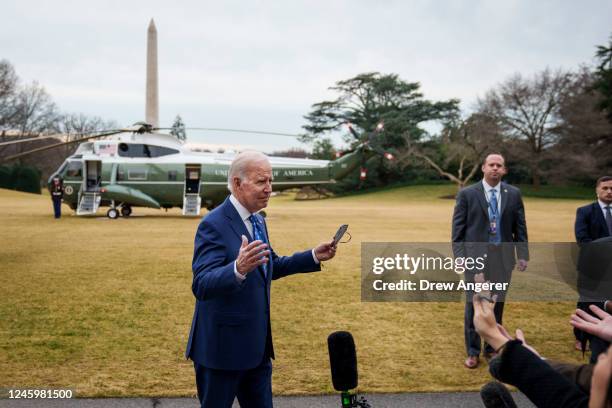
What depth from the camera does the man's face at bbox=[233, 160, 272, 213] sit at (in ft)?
9.36

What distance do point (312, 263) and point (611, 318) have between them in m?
1.66

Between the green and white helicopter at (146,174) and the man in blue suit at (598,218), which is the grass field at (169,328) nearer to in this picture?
the man in blue suit at (598,218)

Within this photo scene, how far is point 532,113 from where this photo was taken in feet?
185

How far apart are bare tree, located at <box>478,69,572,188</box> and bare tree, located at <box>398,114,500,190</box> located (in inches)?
81.4

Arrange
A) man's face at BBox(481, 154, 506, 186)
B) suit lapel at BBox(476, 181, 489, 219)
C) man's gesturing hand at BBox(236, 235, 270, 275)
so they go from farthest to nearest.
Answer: suit lapel at BBox(476, 181, 489, 219) → man's face at BBox(481, 154, 506, 186) → man's gesturing hand at BBox(236, 235, 270, 275)

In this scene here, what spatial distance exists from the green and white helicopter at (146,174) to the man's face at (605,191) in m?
19.0

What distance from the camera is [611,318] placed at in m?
2.46

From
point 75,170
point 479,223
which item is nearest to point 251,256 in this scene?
point 479,223

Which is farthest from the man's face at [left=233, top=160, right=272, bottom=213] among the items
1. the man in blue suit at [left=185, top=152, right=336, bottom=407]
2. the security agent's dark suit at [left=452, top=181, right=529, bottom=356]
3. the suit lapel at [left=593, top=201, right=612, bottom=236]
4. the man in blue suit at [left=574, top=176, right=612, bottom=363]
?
the suit lapel at [left=593, top=201, right=612, bottom=236]

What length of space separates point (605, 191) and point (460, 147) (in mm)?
51382

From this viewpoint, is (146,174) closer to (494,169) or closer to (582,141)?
(494,169)

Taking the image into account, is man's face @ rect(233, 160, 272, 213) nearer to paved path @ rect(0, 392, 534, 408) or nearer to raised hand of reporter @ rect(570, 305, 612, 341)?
raised hand of reporter @ rect(570, 305, 612, 341)

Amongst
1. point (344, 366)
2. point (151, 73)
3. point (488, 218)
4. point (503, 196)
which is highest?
point (151, 73)

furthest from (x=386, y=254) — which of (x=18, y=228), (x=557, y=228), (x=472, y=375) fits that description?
(x=557, y=228)
